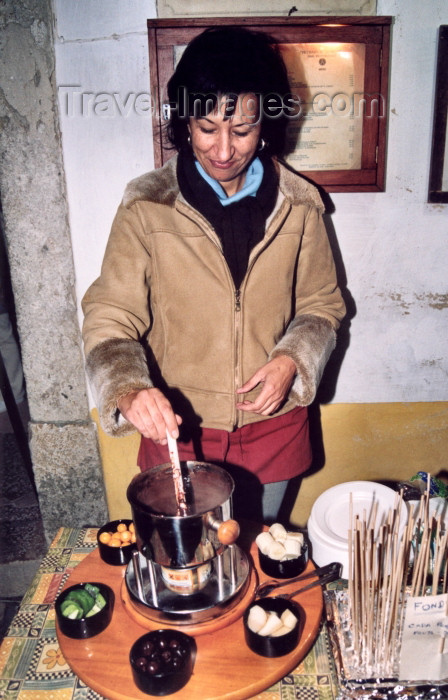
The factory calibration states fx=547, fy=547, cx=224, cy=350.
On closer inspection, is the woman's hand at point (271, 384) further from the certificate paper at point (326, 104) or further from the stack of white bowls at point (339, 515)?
the certificate paper at point (326, 104)

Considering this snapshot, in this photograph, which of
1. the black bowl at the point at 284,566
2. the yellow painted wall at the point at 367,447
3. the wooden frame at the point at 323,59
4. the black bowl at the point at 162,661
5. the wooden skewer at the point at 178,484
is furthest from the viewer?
the yellow painted wall at the point at 367,447

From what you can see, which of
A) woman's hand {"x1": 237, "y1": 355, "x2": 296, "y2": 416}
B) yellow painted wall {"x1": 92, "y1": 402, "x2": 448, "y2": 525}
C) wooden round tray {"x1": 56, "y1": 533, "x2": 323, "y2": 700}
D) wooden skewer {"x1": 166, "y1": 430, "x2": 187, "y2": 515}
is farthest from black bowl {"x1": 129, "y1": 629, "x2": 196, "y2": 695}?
yellow painted wall {"x1": 92, "y1": 402, "x2": 448, "y2": 525}

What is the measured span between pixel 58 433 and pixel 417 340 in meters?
1.95

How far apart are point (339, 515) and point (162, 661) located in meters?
1.05

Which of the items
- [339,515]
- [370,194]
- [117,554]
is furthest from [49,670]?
[370,194]

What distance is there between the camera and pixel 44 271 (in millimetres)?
2631

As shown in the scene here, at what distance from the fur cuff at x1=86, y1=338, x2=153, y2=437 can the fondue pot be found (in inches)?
9.5

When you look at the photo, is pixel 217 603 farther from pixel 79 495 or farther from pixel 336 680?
pixel 79 495

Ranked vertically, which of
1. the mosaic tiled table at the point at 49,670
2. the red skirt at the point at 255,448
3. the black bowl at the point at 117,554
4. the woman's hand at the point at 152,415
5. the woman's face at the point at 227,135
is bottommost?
the mosaic tiled table at the point at 49,670

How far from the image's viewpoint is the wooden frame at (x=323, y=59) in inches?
91.7

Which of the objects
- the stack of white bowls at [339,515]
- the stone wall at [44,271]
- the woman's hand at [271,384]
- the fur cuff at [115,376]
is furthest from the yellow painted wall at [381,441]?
the fur cuff at [115,376]

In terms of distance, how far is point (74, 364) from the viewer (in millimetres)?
2783

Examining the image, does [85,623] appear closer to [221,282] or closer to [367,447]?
[221,282]
